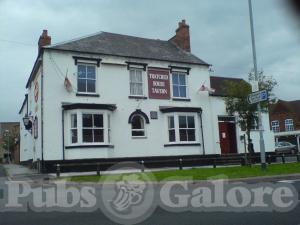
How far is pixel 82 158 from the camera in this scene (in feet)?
79.6

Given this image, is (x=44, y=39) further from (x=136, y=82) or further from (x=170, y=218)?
(x=170, y=218)

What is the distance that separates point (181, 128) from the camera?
92.0 feet

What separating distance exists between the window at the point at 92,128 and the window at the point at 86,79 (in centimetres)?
170

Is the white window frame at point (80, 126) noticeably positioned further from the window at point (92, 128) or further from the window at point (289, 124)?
the window at point (289, 124)

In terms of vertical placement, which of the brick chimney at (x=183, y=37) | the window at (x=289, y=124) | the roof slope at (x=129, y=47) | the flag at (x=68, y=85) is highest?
the brick chimney at (x=183, y=37)

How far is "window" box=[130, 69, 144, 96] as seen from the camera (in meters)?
27.2

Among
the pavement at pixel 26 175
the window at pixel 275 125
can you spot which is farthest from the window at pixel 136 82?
the window at pixel 275 125

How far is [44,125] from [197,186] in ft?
37.8

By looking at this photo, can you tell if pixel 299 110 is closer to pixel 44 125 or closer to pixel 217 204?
pixel 44 125

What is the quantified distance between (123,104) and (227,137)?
8.71m

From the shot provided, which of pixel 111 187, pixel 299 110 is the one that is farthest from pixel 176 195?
pixel 299 110

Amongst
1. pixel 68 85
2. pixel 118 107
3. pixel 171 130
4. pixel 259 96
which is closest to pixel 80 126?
pixel 68 85

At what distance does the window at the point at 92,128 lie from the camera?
81.1 ft

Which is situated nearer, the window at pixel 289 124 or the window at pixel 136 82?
the window at pixel 136 82
